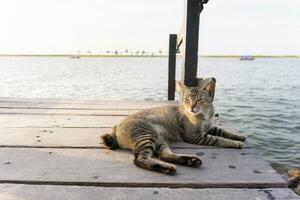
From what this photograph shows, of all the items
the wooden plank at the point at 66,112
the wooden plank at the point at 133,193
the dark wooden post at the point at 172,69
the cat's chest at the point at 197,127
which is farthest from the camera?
the dark wooden post at the point at 172,69

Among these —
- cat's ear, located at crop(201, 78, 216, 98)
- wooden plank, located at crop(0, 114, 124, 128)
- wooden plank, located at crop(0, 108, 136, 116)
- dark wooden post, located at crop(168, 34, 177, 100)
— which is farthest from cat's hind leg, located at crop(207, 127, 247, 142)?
dark wooden post, located at crop(168, 34, 177, 100)

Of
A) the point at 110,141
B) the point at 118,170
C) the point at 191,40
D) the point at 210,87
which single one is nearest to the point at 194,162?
the point at 118,170

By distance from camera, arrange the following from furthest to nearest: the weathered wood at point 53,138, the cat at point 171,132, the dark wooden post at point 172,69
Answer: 1. the dark wooden post at point 172,69
2. the weathered wood at point 53,138
3. the cat at point 171,132

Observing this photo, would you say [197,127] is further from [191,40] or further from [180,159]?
[191,40]

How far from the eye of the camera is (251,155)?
288 centimetres

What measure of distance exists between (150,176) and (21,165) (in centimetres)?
97

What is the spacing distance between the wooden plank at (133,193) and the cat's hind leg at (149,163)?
28 centimetres

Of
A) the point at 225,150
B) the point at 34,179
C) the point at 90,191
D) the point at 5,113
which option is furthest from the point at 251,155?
the point at 5,113

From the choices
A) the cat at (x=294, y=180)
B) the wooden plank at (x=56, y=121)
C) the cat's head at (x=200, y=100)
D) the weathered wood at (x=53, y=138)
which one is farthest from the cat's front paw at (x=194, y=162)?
the cat at (x=294, y=180)

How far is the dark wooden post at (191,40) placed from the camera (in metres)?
4.03

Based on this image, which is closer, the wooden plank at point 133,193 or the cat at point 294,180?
the wooden plank at point 133,193

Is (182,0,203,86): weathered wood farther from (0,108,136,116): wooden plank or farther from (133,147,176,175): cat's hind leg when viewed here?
(133,147,176,175): cat's hind leg

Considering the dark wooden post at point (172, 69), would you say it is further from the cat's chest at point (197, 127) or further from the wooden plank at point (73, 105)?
the cat's chest at point (197, 127)

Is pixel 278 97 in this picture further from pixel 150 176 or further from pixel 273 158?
pixel 150 176
